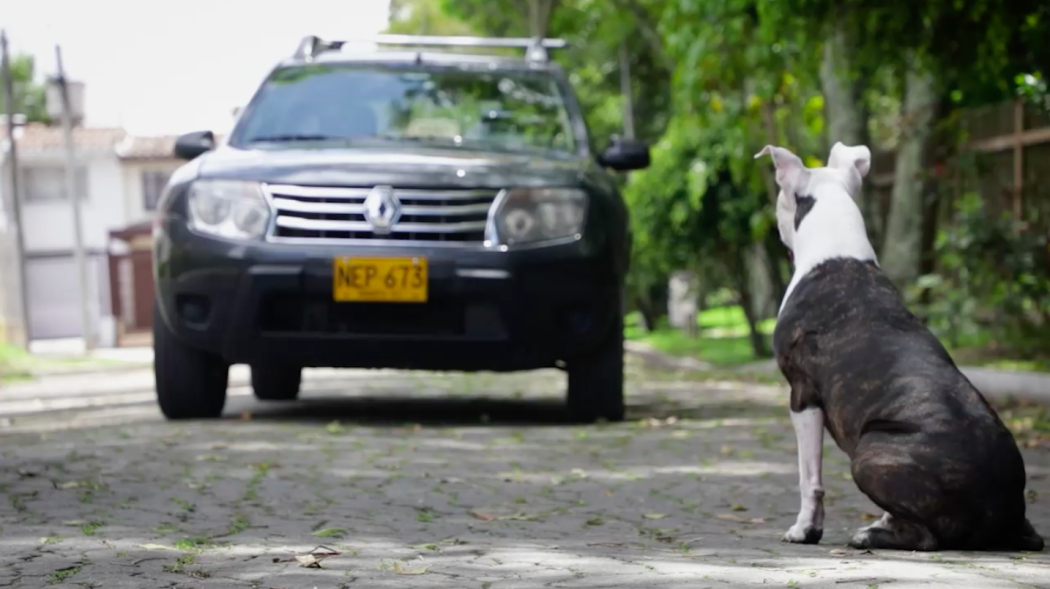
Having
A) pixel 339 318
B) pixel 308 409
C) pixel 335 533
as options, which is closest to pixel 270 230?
pixel 339 318

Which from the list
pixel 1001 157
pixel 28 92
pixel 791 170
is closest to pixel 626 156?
pixel 791 170

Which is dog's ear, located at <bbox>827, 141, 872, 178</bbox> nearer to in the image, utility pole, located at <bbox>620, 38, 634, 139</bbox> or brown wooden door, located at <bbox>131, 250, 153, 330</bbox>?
utility pole, located at <bbox>620, 38, 634, 139</bbox>

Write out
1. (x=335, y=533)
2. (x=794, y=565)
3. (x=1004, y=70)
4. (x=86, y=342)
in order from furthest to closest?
(x=86, y=342)
(x=1004, y=70)
(x=335, y=533)
(x=794, y=565)

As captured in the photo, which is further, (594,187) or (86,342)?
(86,342)

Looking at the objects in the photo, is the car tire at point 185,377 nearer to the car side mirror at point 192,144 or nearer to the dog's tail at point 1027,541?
the car side mirror at point 192,144

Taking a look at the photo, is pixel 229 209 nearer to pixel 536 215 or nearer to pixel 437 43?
pixel 536 215

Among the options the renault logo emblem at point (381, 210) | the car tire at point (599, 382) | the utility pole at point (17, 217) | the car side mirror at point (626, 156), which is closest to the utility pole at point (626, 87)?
the utility pole at point (17, 217)

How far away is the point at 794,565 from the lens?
490cm

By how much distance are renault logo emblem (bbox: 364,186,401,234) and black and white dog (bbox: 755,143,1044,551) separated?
302 cm

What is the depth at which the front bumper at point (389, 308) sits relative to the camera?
873 centimetres

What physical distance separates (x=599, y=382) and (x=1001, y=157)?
382 inches

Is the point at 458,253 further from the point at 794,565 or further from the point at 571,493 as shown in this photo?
the point at 794,565

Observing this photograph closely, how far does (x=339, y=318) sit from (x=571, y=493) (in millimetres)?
2346

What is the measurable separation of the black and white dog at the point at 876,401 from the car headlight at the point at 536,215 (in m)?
2.79
